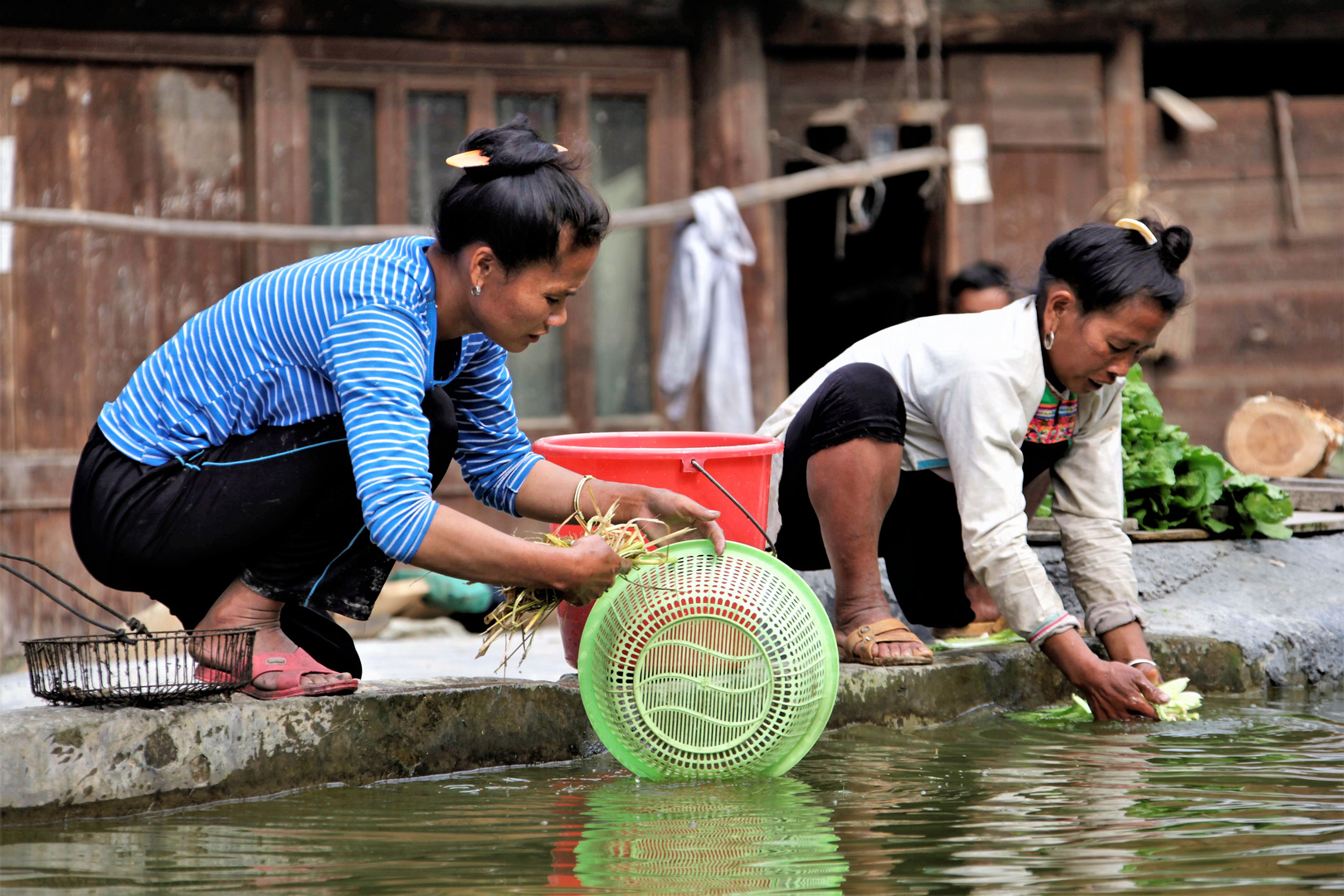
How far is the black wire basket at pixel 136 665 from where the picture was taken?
288 cm

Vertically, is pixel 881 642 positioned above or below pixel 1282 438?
below

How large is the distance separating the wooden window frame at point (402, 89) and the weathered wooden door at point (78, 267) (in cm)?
14

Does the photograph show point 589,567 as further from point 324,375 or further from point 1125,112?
point 1125,112

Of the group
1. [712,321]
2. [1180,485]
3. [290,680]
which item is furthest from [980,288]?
[290,680]

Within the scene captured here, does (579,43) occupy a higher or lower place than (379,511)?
higher

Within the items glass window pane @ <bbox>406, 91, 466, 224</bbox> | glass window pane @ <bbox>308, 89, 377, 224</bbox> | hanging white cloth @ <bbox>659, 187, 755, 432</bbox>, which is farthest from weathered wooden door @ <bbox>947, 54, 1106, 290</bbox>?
glass window pane @ <bbox>308, 89, 377, 224</bbox>

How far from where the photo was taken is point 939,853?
2.57m

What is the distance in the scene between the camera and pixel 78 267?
6598 millimetres

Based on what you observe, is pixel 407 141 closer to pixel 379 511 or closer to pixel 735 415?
pixel 735 415

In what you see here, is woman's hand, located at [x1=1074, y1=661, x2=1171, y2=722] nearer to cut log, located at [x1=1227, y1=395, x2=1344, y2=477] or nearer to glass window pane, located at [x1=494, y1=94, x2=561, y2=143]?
cut log, located at [x1=1227, y1=395, x2=1344, y2=477]

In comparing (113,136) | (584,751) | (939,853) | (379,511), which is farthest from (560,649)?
(113,136)

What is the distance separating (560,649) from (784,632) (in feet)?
7.18

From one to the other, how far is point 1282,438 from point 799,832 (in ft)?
15.3

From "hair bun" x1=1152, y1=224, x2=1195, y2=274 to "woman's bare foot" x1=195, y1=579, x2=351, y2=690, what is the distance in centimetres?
219
